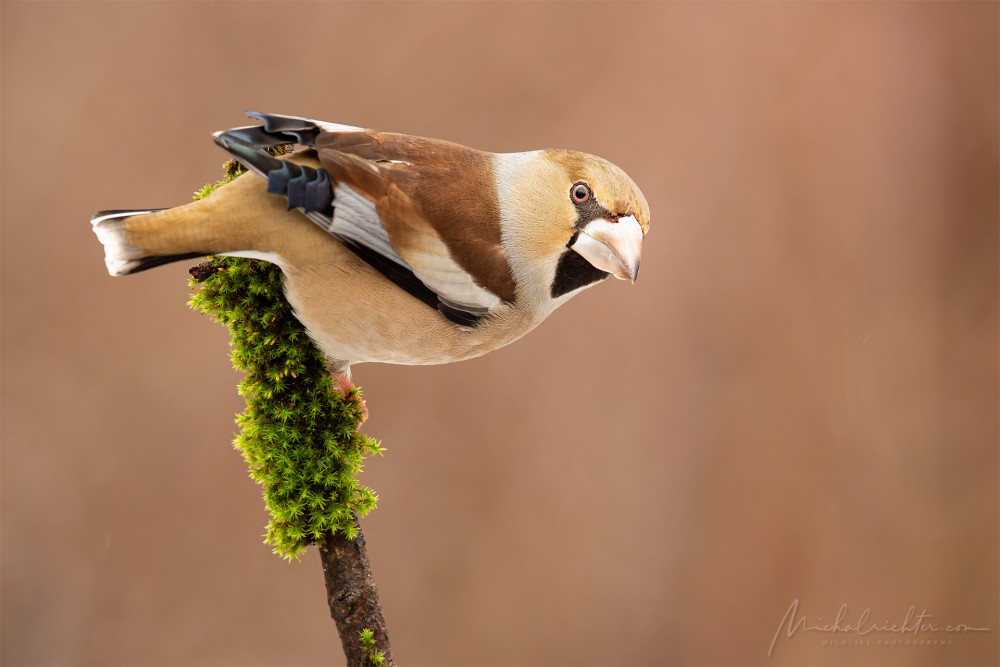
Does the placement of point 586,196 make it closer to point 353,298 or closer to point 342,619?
point 353,298

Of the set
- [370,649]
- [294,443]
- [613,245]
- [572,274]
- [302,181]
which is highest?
[302,181]

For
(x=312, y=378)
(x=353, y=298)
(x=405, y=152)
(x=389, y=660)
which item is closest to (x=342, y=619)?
(x=389, y=660)

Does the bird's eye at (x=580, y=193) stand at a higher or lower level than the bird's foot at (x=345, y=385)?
higher

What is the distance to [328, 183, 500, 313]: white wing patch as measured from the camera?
2.02 metres

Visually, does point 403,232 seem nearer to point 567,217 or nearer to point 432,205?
point 432,205

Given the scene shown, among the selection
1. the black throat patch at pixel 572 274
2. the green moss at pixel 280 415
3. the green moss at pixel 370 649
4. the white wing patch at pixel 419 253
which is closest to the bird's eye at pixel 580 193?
the black throat patch at pixel 572 274

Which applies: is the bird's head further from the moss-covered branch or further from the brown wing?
the moss-covered branch

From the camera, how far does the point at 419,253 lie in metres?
2.08

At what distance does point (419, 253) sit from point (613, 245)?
1.46 ft

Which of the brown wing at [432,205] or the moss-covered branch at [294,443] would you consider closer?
the brown wing at [432,205]

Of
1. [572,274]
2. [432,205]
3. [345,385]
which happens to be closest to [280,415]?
[345,385]

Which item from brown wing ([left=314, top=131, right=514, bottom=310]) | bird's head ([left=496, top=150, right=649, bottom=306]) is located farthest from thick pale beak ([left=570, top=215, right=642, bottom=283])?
brown wing ([left=314, top=131, right=514, bottom=310])

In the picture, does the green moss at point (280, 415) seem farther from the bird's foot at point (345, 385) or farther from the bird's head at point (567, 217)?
the bird's head at point (567, 217)

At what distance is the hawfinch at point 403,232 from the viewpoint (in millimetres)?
1985
